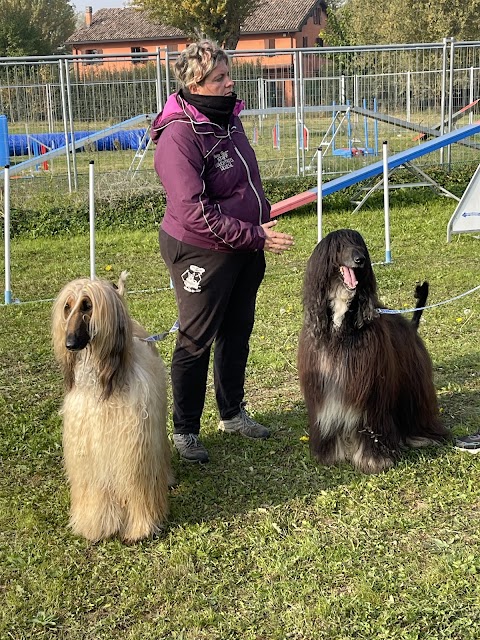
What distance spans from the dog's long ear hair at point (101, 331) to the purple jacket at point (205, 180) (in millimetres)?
682

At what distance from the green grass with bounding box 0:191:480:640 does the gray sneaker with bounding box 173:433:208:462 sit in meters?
0.06

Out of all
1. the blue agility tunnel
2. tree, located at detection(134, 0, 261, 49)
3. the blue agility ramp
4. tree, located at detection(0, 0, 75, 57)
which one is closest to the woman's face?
the blue agility ramp

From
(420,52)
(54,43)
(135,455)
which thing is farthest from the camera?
(54,43)

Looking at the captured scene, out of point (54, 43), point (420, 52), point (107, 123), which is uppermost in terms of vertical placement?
point (54, 43)

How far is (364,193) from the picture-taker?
11852 millimetres

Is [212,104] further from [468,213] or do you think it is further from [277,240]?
[468,213]

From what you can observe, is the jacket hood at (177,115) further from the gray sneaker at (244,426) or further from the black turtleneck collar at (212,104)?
the gray sneaker at (244,426)

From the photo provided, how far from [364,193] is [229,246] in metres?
8.56

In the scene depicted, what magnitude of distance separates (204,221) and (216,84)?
2.22ft

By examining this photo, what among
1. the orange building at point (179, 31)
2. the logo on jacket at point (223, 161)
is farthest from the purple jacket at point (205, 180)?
the orange building at point (179, 31)

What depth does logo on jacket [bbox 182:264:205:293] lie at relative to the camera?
148 inches

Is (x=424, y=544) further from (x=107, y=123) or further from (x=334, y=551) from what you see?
(x=107, y=123)

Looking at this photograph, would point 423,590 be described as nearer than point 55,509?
Yes

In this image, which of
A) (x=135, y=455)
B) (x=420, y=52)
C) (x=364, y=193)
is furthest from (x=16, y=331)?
(x=420, y=52)
